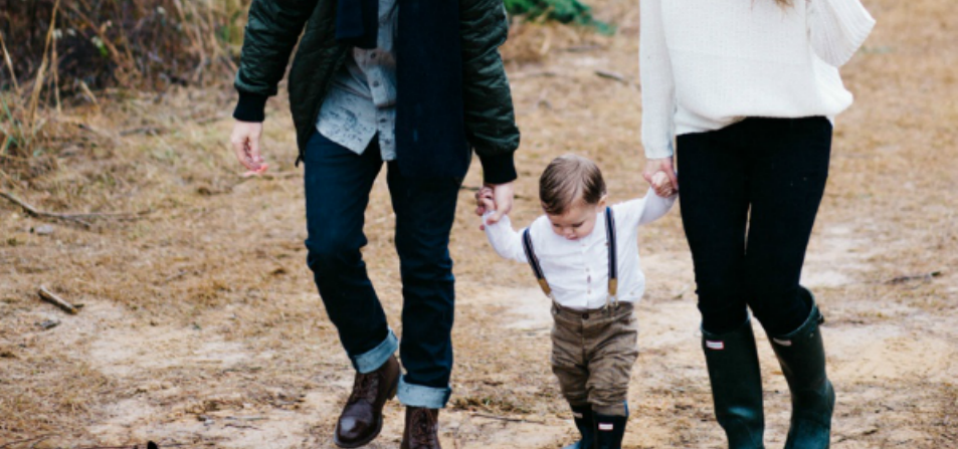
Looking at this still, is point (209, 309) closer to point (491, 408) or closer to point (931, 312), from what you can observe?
point (491, 408)

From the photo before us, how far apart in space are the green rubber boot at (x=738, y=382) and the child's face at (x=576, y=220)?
0.46 meters

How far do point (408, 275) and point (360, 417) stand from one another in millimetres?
483

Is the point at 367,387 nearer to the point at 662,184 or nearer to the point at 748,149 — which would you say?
the point at 662,184

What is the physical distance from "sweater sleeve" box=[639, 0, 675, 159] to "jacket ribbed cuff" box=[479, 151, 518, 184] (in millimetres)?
404

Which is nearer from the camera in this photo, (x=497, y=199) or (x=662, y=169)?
(x=662, y=169)

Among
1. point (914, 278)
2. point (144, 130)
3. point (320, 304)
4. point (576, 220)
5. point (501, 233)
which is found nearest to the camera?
point (576, 220)

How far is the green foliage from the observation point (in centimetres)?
1064

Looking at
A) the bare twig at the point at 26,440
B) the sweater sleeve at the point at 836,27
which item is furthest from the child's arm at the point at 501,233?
the bare twig at the point at 26,440

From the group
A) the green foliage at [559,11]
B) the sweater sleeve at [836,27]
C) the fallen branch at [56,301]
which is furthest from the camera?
the green foliage at [559,11]

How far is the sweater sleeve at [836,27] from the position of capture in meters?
2.85

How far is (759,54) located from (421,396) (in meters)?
1.36

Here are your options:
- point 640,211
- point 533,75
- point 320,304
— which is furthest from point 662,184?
point 533,75

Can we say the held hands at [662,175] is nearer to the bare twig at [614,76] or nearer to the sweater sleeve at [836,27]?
the sweater sleeve at [836,27]

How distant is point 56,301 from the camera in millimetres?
5090
